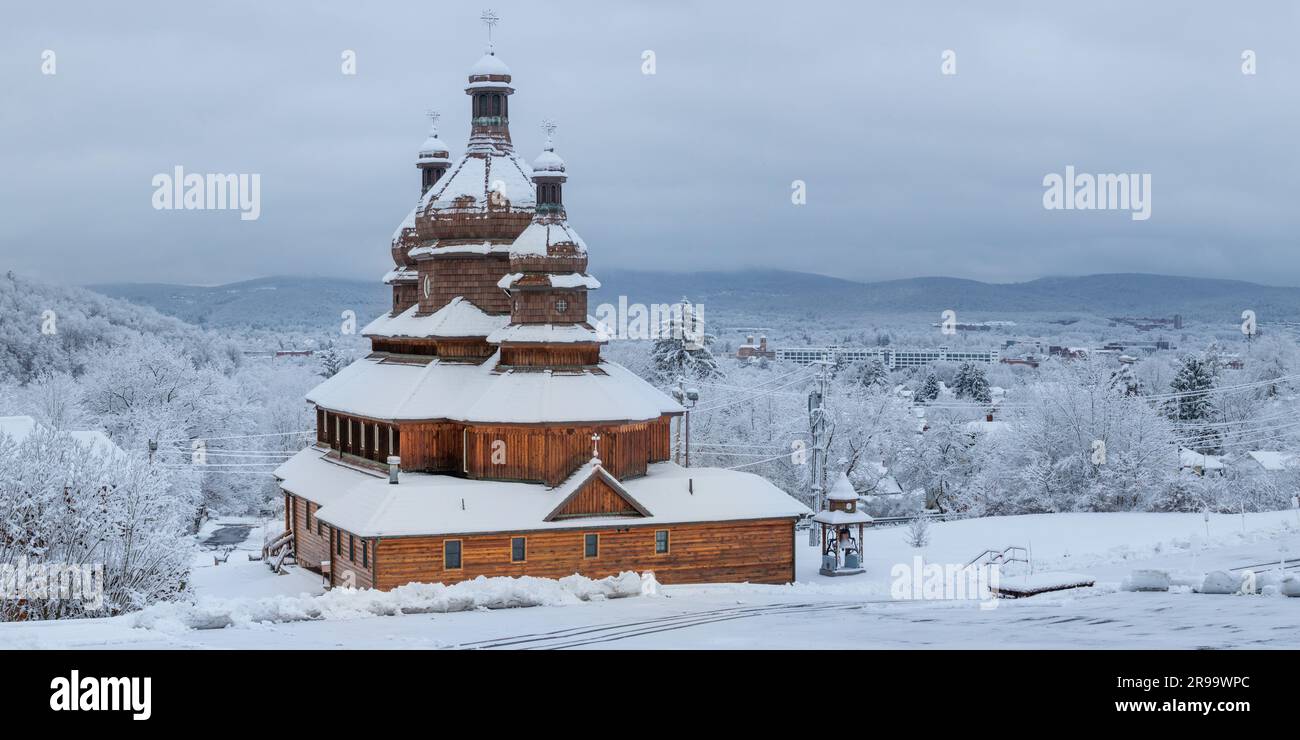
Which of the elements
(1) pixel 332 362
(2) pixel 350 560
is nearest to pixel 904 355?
(1) pixel 332 362

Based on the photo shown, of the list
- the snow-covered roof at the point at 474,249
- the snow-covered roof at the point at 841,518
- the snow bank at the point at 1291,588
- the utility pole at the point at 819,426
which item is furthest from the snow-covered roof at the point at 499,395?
the snow bank at the point at 1291,588

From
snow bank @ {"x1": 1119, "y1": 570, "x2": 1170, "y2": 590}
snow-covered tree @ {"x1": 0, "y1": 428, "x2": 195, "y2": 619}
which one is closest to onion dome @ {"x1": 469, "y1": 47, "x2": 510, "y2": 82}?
snow-covered tree @ {"x1": 0, "y1": 428, "x2": 195, "y2": 619}

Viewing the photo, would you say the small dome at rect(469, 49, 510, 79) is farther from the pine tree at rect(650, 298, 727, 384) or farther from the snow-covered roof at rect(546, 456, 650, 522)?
the pine tree at rect(650, 298, 727, 384)

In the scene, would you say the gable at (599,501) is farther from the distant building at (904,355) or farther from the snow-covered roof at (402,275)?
the distant building at (904,355)

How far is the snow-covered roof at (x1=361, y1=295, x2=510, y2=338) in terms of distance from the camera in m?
39.7

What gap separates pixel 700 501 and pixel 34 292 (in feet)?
371

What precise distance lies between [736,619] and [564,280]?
59.1 ft

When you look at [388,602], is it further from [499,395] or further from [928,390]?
[928,390]

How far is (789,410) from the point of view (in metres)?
69.6

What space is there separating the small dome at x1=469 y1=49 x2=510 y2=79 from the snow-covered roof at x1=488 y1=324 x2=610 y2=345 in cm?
1115

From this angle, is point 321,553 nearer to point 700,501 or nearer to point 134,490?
point 134,490

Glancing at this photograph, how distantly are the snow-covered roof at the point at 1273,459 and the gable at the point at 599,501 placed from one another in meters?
46.8

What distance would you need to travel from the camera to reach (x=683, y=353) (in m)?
79.5
